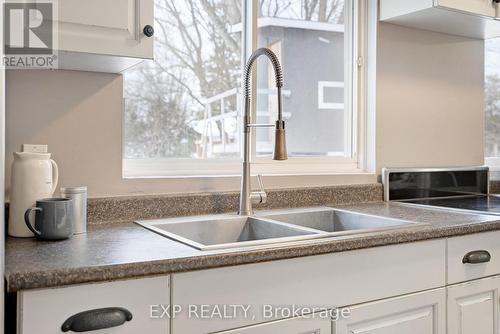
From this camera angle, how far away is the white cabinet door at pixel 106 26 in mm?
1174

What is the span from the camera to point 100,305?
0.95m

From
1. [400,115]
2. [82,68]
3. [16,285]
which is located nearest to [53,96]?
[82,68]

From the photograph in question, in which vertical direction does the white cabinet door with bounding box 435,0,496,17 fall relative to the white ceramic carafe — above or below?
above

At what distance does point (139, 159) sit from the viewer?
171 centimetres

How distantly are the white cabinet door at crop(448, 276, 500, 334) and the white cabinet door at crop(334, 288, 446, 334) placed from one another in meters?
0.05

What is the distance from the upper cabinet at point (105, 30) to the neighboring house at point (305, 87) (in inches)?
27.1

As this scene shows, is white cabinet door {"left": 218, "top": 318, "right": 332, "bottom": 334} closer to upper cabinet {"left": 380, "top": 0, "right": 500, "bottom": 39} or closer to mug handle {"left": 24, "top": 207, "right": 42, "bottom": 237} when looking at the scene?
mug handle {"left": 24, "top": 207, "right": 42, "bottom": 237}

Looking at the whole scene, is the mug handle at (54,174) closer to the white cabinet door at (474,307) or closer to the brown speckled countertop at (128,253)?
the brown speckled countertop at (128,253)

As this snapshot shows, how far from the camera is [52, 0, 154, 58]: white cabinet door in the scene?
1174mm

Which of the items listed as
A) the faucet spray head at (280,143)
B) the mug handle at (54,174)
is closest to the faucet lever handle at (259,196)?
the faucet spray head at (280,143)

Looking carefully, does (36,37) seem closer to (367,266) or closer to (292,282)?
(292,282)

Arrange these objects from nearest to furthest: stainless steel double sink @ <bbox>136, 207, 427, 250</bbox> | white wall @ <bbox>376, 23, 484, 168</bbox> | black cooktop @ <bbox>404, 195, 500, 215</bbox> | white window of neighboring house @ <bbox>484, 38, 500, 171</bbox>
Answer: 1. stainless steel double sink @ <bbox>136, 207, 427, 250</bbox>
2. black cooktop @ <bbox>404, 195, 500, 215</bbox>
3. white wall @ <bbox>376, 23, 484, 168</bbox>
4. white window of neighboring house @ <bbox>484, 38, 500, 171</bbox>

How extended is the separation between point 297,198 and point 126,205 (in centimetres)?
70

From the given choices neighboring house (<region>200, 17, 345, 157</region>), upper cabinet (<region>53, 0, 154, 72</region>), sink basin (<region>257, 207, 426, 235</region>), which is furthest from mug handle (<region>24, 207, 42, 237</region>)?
neighboring house (<region>200, 17, 345, 157</region>)
